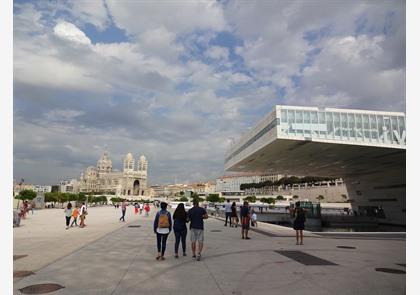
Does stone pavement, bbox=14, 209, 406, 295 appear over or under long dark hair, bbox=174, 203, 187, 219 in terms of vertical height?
under

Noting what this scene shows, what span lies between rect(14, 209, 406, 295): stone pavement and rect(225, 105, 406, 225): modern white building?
77.5ft

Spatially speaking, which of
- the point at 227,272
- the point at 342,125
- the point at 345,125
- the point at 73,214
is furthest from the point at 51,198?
the point at 227,272

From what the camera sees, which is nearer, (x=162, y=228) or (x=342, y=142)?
(x=162, y=228)

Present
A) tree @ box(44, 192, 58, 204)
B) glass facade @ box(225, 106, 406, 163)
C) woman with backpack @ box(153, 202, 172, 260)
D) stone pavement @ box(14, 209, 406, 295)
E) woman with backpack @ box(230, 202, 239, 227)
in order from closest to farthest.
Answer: stone pavement @ box(14, 209, 406, 295) → woman with backpack @ box(153, 202, 172, 260) → woman with backpack @ box(230, 202, 239, 227) → glass facade @ box(225, 106, 406, 163) → tree @ box(44, 192, 58, 204)

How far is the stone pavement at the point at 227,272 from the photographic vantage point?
23.5 feet

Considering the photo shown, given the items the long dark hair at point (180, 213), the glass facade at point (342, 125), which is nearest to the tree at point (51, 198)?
the glass facade at point (342, 125)

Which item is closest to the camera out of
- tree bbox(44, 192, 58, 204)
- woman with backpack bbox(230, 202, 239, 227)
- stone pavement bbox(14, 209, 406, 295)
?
stone pavement bbox(14, 209, 406, 295)

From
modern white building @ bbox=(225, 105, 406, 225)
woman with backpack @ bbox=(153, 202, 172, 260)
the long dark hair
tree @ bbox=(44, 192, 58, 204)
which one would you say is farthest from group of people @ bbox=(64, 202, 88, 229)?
tree @ bbox=(44, 192, 58, 204)

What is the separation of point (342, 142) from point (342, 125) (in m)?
2.14

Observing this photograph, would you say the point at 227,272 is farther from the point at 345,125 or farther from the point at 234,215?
the point at 345,125

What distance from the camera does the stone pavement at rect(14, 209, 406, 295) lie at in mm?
7168

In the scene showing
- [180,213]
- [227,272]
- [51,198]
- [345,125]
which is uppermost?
[345,125]

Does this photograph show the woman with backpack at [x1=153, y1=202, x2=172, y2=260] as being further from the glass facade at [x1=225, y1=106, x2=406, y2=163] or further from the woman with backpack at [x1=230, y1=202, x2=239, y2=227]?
the glass facade at [x1=225, y1=106, x2=406, y2=163]

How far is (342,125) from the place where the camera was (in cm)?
3625
